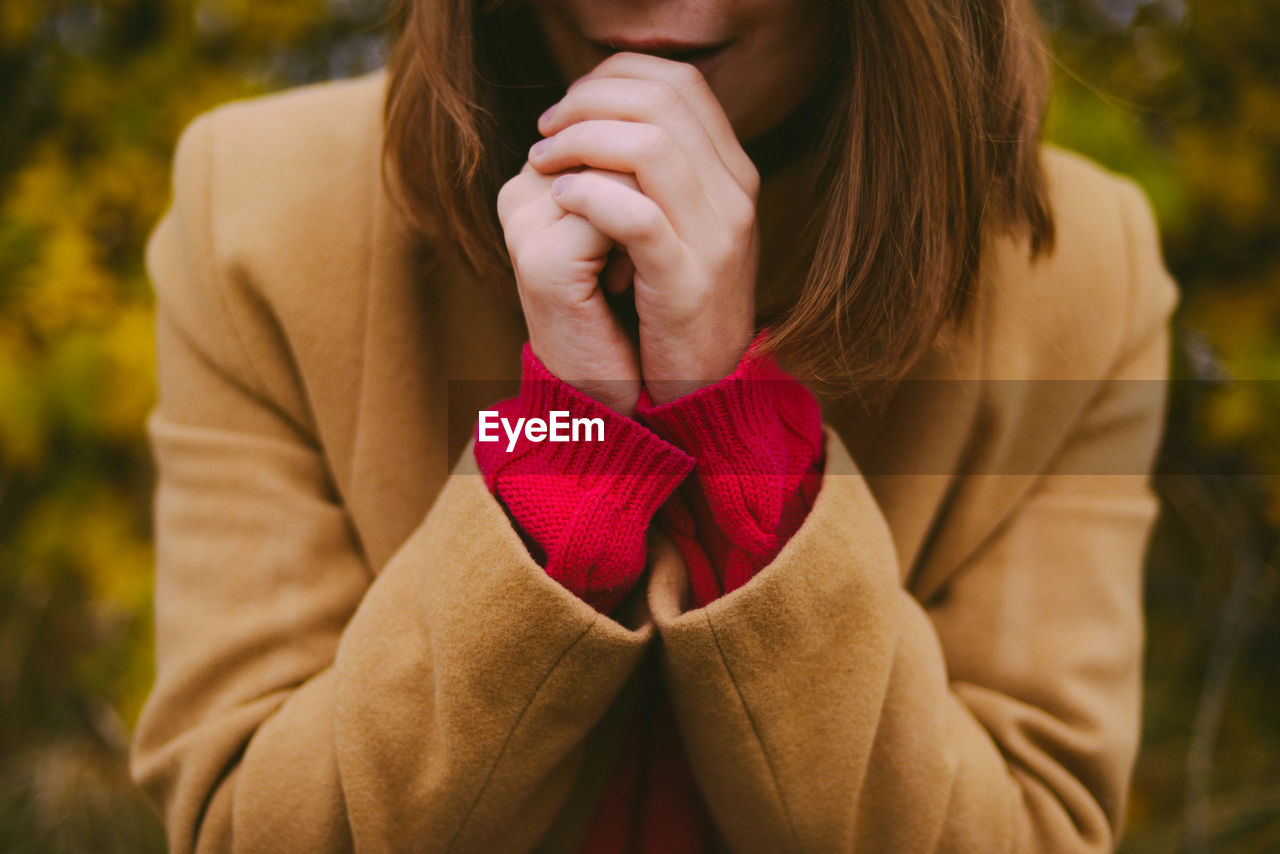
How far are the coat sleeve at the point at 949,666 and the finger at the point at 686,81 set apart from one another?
378 millimetres

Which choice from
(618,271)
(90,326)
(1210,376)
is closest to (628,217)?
(618,271)

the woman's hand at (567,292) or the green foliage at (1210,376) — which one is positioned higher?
the woman's hand at (567,292)

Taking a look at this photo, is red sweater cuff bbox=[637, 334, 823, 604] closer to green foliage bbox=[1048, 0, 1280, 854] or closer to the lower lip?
the lower lip

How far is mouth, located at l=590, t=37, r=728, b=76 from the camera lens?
1049 millimetres

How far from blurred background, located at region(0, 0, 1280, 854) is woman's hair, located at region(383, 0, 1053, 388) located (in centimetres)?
110

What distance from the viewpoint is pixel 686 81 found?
1033 millimetres

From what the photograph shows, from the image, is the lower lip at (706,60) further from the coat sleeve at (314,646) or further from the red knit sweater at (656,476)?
the coat sleeve at (314,646)

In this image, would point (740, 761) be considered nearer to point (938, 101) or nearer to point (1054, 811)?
point (1054, 811)

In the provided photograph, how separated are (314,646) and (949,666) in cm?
91

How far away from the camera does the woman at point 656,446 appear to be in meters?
1.04

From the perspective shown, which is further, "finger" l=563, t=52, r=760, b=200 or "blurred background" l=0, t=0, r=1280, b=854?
"blurred background" l=0, t=0, r=1280, b=854

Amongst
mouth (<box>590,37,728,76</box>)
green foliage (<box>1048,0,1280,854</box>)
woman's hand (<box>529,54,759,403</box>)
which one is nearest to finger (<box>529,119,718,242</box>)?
woman's hand (<box>529,54,759,403</box>)

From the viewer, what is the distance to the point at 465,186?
1149 millimetres

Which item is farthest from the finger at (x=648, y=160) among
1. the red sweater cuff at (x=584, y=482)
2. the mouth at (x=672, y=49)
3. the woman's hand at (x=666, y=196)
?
the red sweater cuff at (x=584, y=482)
